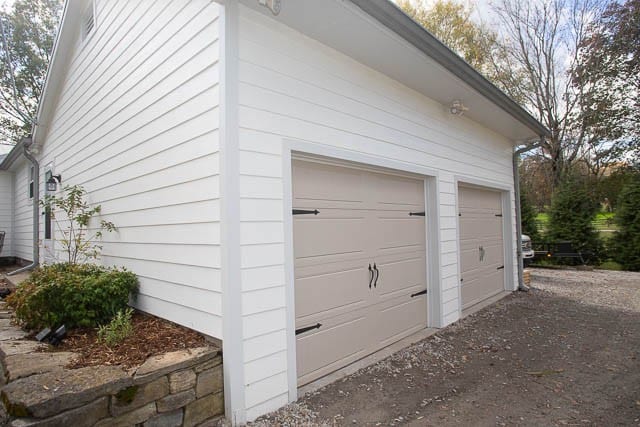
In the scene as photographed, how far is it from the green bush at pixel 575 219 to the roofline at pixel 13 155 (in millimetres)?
14969

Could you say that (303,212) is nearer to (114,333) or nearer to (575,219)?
(114,333)

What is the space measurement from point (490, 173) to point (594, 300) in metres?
2.97

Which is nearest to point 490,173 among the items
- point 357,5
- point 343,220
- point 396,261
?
point 396,261

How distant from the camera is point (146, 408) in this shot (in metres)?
2.23

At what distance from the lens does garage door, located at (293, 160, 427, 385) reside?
330 cm

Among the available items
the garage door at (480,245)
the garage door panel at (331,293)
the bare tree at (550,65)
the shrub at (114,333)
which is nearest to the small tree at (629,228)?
the bare tree at (550,65)

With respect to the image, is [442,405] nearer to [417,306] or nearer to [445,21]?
[417,306]

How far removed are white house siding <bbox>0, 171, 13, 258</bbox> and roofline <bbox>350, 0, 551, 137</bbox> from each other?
1242 cm

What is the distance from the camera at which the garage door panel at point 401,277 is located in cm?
419

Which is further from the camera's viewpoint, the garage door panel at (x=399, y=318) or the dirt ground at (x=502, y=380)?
the garage door panel at (x=399, y=318)

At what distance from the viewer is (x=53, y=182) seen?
6.76 metres

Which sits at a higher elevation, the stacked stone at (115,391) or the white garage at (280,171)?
the white garage at (280,171)

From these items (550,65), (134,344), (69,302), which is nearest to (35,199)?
(69,302)

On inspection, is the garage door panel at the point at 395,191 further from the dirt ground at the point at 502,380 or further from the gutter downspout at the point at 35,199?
the gutter downspout at the point at 35,199
